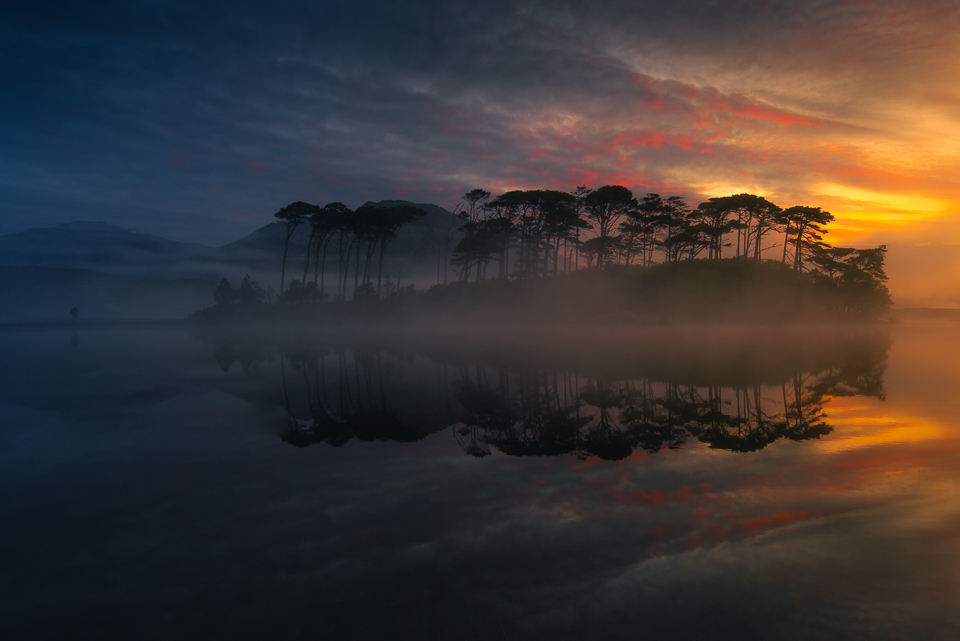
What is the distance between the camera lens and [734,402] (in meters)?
12.5

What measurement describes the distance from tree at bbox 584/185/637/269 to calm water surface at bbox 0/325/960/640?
55211mm

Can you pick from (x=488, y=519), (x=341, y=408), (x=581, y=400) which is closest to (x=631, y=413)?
(x=581, y=400)

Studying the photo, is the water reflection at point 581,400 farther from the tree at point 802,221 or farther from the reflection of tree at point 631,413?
the tree at point 802,221

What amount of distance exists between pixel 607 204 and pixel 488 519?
66.7 m

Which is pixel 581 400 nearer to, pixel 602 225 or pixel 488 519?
pixel 488 519

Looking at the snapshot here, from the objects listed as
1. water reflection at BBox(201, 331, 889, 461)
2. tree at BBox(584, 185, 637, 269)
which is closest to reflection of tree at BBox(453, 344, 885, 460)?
water reflection at BBox(201, 331, 889, 461)

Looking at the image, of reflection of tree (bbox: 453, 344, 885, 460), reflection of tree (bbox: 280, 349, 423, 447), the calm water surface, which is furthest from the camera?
reflection of tree (bbox: 280, 349, 423, 447)

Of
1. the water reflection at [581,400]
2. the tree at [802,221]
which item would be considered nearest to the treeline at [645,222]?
the tree at [802,221]

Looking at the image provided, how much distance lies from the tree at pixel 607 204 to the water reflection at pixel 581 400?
45382 mm

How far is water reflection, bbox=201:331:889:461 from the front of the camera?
30.8 feet

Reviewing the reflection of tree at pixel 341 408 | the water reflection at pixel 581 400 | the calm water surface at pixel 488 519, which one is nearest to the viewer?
the calm water surface at pixel 488 519

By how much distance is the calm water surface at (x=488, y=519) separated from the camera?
151 inches

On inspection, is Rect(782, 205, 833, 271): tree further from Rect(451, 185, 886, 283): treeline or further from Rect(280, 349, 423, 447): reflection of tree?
Rect(280, 349, 423, 447): reflection of tree

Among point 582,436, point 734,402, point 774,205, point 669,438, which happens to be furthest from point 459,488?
point 774,205
